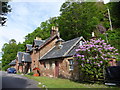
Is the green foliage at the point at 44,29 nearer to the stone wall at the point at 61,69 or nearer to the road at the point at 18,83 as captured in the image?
the stone wall at the point at 61,69

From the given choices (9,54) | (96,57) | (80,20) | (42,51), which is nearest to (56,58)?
(42,51)

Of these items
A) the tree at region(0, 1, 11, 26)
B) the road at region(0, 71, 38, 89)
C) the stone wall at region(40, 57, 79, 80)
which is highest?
the tree at region(0, 1, 11, 26)

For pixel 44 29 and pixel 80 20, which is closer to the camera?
pixel 80 20

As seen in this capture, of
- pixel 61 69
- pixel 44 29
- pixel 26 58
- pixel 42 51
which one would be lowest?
pixel 61 69

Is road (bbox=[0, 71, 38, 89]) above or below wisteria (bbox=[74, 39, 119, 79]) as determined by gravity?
below

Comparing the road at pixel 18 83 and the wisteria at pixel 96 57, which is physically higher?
the wisteria at pixel 96 57

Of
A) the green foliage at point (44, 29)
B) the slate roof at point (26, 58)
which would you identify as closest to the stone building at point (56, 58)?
the slate roof at point (26, 58)

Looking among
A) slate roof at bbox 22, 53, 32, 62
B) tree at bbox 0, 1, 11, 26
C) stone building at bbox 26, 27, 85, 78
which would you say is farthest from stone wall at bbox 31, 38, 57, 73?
tree at bbox 0, 1, 11, 26

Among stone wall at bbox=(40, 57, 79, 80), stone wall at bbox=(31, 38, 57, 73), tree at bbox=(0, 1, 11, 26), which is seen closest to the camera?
tree at bbox=(0, 1, 11, 26)

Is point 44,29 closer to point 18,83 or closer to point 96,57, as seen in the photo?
point 18,83

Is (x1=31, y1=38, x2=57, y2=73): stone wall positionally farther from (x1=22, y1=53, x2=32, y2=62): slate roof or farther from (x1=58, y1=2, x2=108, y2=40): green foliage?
(x1=58, y1=2, x2=108, y2=40): green foliage

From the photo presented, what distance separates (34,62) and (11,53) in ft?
143

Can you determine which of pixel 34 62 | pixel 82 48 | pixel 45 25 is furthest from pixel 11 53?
pixel 82 48

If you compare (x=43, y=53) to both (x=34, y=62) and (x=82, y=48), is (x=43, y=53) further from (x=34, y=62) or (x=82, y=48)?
(x=82, y=48)
